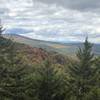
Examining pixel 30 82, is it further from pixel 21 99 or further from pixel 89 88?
pixel 89 88

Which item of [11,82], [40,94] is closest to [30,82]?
[40,94]

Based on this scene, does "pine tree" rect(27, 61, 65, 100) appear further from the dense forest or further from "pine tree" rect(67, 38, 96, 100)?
"pine tree" rect(67, 38, 96, 100)

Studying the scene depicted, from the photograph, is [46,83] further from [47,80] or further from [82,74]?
[82,74]

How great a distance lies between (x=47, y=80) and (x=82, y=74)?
719 centimetres

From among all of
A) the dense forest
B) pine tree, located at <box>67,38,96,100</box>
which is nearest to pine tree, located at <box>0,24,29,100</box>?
the dense forest

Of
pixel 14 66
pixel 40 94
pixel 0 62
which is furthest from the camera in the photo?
pixel 40 94

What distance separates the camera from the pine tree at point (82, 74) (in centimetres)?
6014

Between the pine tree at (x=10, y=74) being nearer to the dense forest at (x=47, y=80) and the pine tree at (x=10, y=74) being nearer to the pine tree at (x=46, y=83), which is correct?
the dense forest at (x=47, y=80)

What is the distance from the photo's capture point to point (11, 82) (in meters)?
51.7

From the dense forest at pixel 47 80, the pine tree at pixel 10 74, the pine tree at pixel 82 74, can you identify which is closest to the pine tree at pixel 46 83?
the dense forest at pixel 47 80

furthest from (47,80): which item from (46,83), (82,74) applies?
(82,74)

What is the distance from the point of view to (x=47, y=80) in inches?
2256

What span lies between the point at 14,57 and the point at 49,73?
28.1 feet

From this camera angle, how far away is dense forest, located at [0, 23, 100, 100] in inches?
1967
